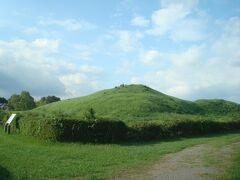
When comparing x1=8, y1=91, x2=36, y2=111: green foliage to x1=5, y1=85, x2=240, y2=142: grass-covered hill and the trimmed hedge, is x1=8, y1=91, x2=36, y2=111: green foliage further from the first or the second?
the trimmed hedge

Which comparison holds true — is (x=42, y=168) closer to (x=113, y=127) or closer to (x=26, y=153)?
(x=26, y=153)

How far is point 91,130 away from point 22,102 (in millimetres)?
70880

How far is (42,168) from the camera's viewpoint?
14789 millimetres

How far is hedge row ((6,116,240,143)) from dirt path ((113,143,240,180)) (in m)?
6.65

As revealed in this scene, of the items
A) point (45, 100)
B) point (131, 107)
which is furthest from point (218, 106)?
point (45, 100)

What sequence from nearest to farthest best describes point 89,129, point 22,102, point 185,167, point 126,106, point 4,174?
point 4,174 < point 185,167 < point 89,129 < point 126,106 < point 22,102

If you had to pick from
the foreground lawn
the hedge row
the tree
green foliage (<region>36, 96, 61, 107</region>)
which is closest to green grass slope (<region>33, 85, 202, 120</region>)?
the hedge row

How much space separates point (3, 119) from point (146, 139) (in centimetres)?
1532

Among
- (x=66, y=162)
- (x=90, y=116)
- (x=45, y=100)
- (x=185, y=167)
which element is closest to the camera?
(x=185, y=167)

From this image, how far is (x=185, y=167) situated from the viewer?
16453mm

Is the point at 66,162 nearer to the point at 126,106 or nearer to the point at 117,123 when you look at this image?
the point at 117,123

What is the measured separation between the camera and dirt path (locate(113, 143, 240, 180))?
1406 centimetres

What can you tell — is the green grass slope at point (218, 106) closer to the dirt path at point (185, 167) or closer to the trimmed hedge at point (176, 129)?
the trimmed hedge at point (176, 129)

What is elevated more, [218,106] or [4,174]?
[218,106]
